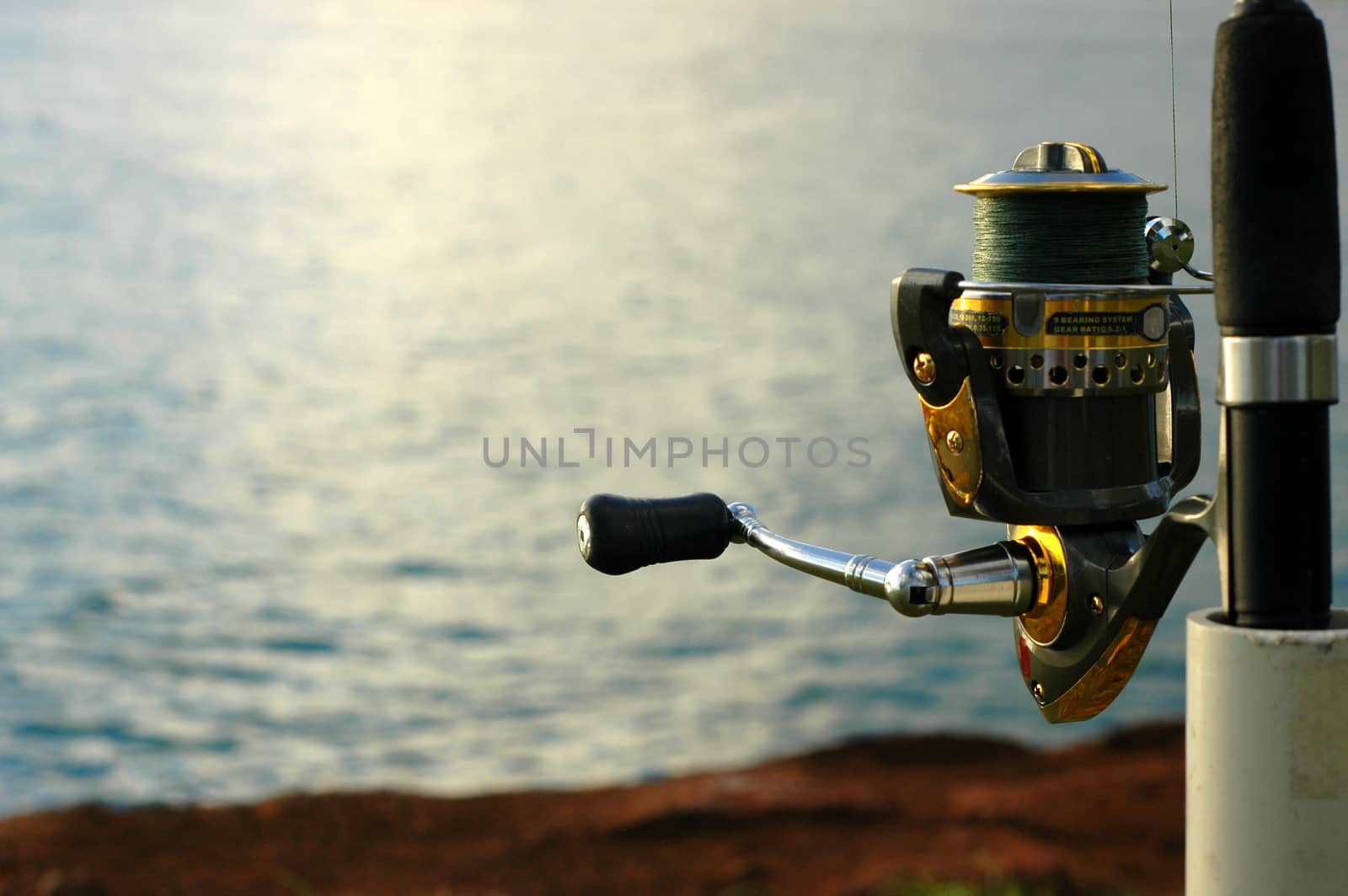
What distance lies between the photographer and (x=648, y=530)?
141 cm

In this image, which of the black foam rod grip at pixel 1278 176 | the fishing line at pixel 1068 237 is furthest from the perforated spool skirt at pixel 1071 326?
the black foam rod grip at pixel 1278 176

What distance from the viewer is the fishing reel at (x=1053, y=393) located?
125cm

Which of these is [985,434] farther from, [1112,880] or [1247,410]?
[1112,880]

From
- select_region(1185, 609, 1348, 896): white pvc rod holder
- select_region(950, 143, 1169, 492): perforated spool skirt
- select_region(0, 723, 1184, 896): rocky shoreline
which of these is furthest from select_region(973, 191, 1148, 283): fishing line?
select_region(0, 723, 1184, 896): rocky shoreline

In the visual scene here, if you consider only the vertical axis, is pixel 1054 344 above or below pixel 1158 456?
above

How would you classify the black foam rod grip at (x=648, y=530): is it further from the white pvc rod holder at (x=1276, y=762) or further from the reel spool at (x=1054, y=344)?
the white pvc rod holder at (x=1276, y=762)

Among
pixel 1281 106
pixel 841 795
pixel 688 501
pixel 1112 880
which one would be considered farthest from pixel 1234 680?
pixel 841 795

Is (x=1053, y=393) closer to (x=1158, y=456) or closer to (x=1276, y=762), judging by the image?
(x=1158, y=456)

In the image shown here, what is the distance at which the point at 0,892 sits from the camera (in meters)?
4.31

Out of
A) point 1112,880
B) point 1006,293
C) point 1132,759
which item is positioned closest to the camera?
point 1006,293

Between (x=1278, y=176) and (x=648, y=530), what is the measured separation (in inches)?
25.1

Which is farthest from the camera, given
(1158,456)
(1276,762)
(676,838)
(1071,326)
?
(676,838)

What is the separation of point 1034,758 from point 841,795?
95 centimetres

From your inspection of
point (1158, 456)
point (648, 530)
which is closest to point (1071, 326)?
point (1158, 456)
